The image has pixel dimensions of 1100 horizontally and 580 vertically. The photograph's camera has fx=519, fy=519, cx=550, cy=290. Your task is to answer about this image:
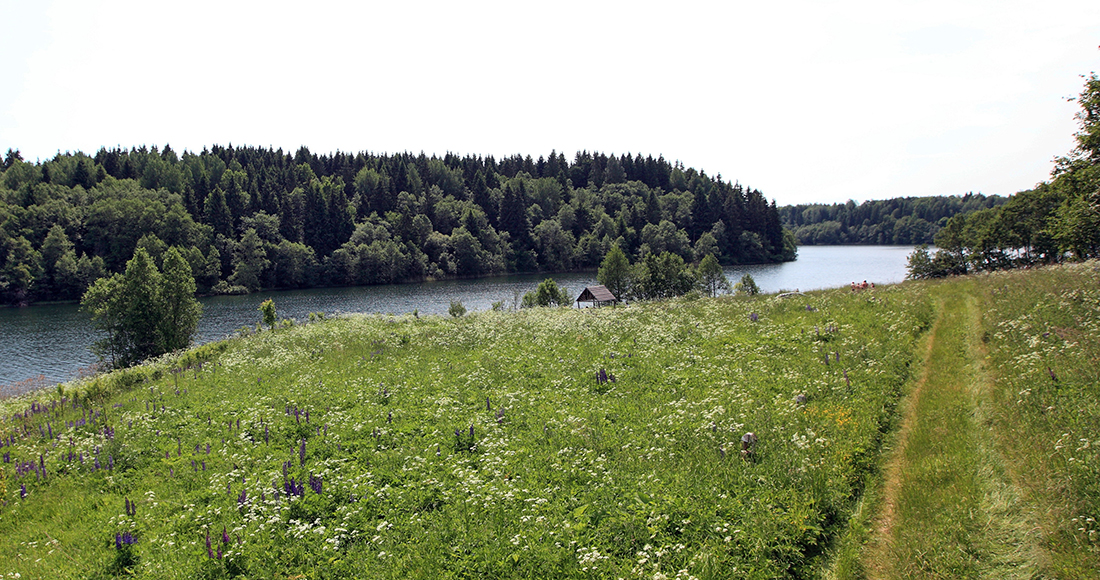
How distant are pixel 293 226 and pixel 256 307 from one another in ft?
206

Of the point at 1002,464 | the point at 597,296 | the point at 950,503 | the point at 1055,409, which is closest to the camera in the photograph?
the point at 950,503

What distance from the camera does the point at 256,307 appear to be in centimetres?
9744

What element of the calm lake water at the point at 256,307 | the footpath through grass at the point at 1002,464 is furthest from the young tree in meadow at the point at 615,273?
the footpath through grass at the point at 1002,464

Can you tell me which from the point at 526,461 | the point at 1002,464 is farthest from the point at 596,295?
the point at 1002,464

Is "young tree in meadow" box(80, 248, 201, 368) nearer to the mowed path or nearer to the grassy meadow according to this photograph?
the grassy meadow

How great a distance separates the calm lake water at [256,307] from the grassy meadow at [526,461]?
36123 mm

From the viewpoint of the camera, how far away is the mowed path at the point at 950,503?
694 cm

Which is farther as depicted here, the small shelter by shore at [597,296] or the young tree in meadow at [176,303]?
the small shelter by shore at [597,296]

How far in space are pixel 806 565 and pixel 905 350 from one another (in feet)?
36.1

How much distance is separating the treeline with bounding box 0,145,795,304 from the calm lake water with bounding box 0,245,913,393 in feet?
30.6

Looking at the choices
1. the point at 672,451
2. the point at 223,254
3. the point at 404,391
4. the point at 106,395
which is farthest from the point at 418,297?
the point at 672,451

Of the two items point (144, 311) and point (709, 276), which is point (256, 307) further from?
point (709, 276)

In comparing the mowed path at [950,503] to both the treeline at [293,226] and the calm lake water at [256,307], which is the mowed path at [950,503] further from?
the treeline at [293,226]

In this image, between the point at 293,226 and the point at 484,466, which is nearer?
the point at 484,466
